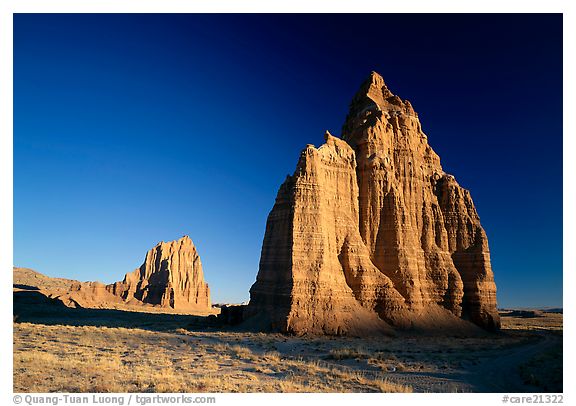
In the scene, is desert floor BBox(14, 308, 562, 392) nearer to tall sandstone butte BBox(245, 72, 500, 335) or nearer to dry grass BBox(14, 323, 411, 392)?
dry grass BBox(14, 323, 411, 392)

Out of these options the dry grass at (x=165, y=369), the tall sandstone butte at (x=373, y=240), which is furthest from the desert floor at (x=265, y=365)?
the tall sandstone butte at (x=373, y=240)

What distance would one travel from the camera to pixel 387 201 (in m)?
50.6

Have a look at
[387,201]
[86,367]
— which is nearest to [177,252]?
[387,201]

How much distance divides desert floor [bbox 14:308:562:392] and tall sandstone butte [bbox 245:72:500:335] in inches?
230

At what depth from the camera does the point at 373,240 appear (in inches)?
1965

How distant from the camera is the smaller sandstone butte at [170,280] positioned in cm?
10200

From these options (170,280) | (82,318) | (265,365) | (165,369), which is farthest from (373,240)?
(170,280)

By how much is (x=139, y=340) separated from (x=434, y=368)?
22.3 meters

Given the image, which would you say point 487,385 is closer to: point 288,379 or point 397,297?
point 288,379

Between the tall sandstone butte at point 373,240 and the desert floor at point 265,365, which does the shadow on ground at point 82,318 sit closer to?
the tall sandstone butte at point 373,240

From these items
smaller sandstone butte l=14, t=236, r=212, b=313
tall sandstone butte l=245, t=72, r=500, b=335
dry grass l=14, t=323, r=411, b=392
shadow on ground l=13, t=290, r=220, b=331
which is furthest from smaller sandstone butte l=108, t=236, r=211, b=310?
dry grass l=14, t=323, r=411, b=392

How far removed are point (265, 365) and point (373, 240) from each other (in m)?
28.7

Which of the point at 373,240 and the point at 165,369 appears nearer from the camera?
the point at 165,369

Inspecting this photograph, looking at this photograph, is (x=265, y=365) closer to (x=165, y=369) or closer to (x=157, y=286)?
(x=165, y=369)
